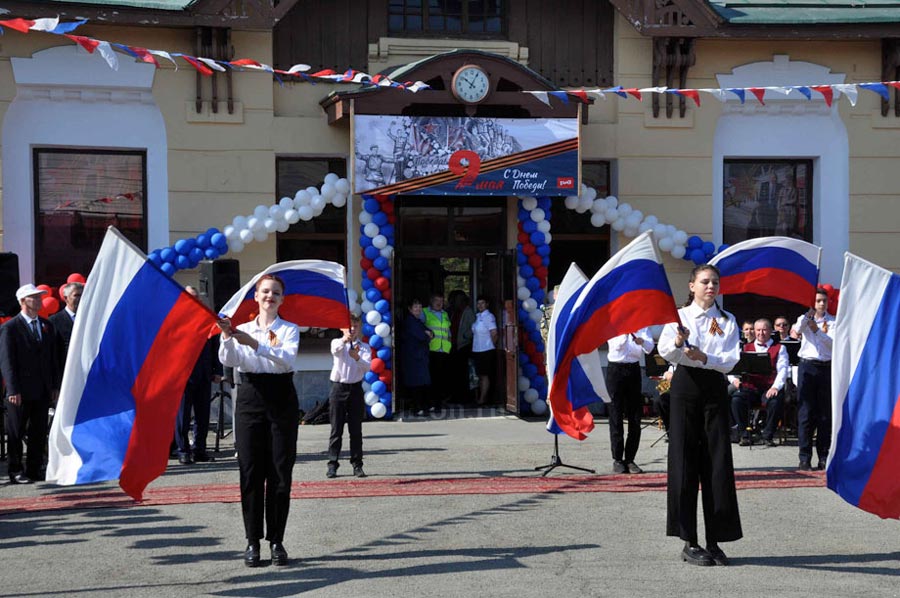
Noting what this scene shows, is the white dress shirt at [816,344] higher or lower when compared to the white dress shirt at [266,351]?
lower

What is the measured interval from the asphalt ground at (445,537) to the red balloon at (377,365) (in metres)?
4.12

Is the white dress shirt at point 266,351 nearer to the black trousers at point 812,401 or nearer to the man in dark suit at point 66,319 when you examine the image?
the man in dark suit at point 66,319

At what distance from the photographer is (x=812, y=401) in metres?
12.7

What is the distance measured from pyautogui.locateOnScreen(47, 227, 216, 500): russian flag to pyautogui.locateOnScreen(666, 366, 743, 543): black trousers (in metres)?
3.25

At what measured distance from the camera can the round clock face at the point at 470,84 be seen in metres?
17.3

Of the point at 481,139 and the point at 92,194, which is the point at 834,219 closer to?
the point at 481,139

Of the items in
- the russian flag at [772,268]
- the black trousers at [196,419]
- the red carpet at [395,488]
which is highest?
the russian flag at [772,268]

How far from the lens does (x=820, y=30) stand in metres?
18.5

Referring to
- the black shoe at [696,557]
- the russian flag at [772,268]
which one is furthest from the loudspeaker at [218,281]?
the black shoe at [696,557]

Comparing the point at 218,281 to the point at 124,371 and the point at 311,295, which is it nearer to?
the point at 311,295

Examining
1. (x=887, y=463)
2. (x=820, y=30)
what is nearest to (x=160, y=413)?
(x=887, y=463)

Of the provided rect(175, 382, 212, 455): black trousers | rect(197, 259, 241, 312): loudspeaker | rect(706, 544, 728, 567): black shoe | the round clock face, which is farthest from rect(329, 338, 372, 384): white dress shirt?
the round clock face

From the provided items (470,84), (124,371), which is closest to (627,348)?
(470,84)

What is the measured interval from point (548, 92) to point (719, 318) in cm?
834
